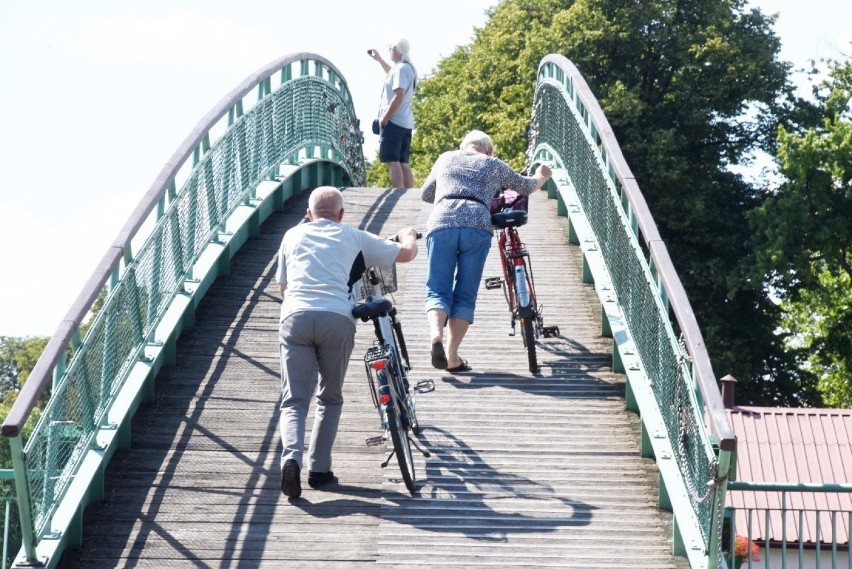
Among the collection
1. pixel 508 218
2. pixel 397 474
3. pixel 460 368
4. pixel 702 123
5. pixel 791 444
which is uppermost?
pixel 702 123

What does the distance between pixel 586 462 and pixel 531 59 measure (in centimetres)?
3565

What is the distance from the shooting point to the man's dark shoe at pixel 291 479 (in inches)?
323

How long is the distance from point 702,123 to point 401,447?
3464 centimetres

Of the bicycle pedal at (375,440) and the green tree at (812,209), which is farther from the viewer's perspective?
the green tree at (812,209)

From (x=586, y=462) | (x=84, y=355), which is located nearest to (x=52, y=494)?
(x=84, y=355)

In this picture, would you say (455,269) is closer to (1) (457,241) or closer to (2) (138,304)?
(1) (457,241)

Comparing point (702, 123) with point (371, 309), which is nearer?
point (371, 309)

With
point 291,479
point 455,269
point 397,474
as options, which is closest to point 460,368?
point 455,269

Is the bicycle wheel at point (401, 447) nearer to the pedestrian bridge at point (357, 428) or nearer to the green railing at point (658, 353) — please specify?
the pedestrian bridge at point (357, 428)

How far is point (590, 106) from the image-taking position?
13367mm

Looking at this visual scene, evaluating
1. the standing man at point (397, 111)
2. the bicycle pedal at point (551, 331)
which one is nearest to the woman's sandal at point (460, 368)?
the bicycle pedal at point (551, 331)

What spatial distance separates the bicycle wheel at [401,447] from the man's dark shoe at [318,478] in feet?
1.22

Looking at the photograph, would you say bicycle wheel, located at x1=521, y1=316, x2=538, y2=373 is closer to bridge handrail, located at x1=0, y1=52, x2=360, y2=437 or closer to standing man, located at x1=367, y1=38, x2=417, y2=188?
bridge handrail, located at x1=0, y1=52, x2=360, y2=437

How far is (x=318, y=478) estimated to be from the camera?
848 cm
